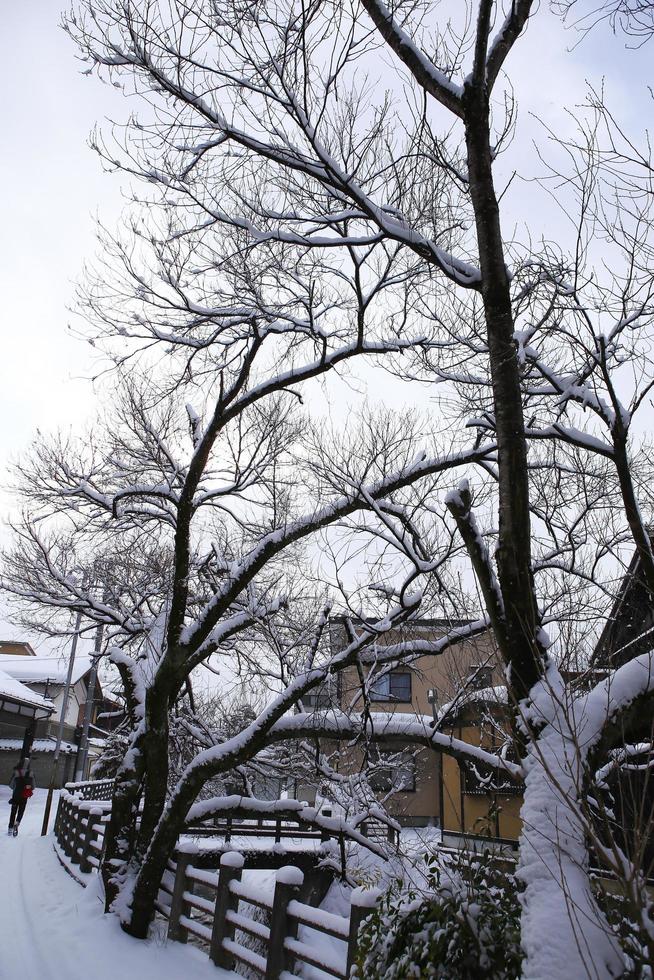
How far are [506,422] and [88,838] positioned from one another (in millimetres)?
11463

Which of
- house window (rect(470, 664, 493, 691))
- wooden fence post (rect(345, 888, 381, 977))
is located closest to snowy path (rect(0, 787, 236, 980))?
wooden fence post (rect(345, 888, 381, 977))

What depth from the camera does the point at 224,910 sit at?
277 inches

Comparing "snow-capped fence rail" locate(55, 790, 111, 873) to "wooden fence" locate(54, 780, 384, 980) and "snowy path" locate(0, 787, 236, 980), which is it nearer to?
"snowy path" locate(0, 787, 236, 980)

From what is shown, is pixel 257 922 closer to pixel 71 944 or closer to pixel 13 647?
pixel 71 944

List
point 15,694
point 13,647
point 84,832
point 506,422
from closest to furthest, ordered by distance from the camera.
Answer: point 506,422 → point 84,832 → point 15,694 → point 13,647

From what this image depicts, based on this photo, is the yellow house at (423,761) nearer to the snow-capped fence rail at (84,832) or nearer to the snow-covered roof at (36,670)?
the snow-capped fence rail at (84,832)

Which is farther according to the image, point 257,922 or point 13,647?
point 13,647

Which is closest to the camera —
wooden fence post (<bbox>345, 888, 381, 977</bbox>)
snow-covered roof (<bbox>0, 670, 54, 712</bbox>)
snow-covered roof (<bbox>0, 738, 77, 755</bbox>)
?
wooden fence post (<bbox>345, 888, 381, 977</bbox>)

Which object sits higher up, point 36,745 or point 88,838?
point 36,745

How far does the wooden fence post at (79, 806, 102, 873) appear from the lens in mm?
11789

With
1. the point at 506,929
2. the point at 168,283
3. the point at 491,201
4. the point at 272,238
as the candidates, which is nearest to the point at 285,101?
the point at 272,238

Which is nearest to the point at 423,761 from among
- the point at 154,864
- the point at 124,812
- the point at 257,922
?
the point at 124,812

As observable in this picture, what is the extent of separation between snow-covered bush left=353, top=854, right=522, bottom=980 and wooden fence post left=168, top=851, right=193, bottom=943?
4.72 metres

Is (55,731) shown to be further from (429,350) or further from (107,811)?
(429,350)
